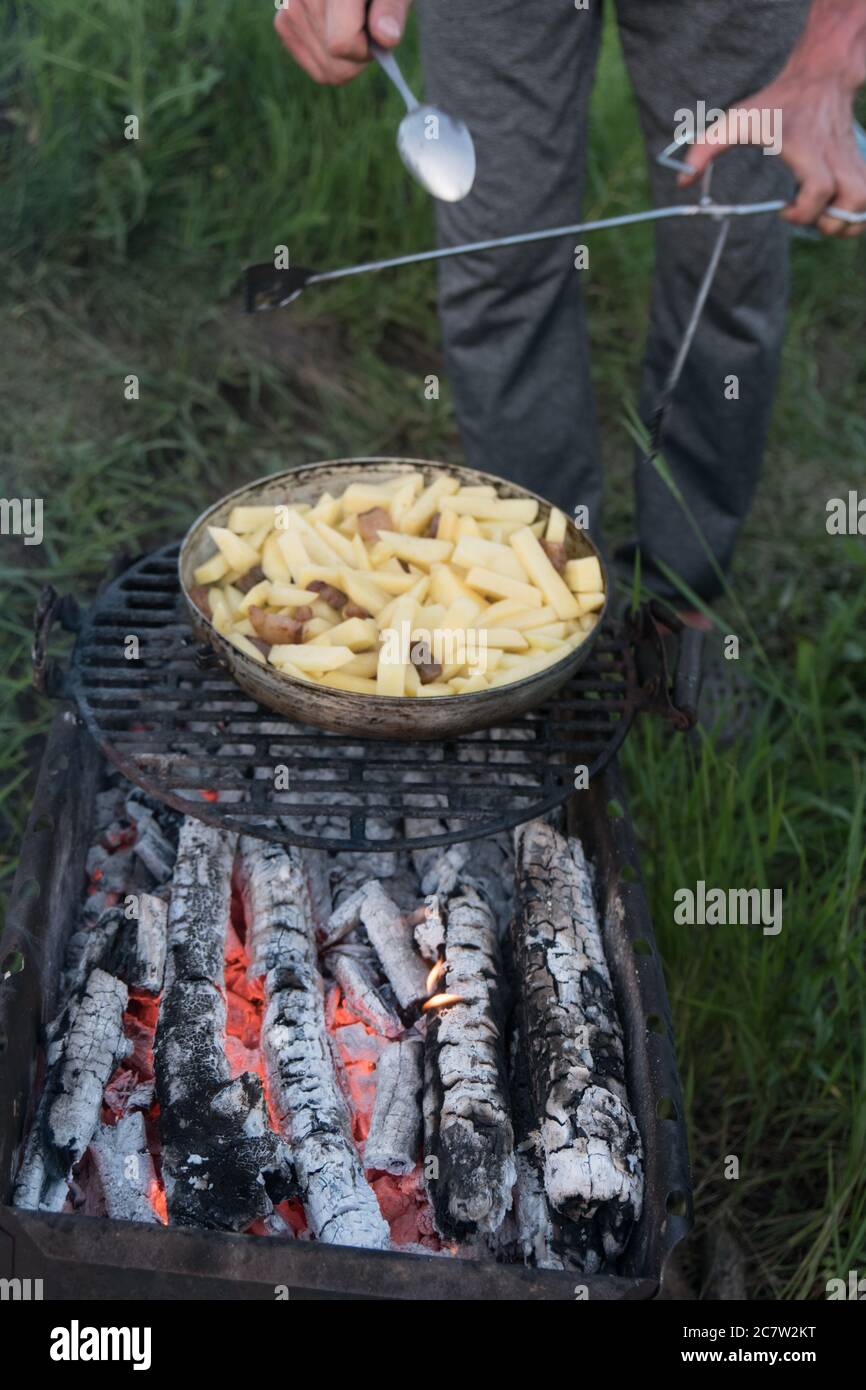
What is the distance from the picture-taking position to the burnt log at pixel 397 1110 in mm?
1673

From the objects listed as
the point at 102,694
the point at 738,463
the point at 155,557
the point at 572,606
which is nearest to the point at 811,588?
the point at 738,463

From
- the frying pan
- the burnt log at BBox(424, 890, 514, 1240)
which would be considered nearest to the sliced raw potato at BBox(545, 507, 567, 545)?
the frying pan

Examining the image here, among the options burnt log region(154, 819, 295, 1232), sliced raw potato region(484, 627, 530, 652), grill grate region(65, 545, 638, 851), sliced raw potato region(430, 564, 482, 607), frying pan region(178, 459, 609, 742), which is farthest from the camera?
sliced raw potato region(430, 564, 482, 607)

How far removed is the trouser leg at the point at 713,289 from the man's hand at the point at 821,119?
27 centimetres

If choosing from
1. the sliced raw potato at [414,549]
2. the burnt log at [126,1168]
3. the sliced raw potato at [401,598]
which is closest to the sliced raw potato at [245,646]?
the sliced raw potato at [401,598]

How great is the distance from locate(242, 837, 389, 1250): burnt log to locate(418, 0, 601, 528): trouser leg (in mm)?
1446

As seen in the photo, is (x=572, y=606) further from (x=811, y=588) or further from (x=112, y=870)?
(x=811, y=588)

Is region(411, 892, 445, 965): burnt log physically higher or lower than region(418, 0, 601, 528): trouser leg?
lower

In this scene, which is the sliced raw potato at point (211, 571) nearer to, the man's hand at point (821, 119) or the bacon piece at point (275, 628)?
the bacon piece at point (275, 628)

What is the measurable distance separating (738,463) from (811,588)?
0.67 m

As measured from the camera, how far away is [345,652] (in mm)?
1909

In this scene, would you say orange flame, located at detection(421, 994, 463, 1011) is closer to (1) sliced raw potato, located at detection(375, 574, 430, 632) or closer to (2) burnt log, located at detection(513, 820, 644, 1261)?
(2) burnt log, located at detection(513, 820, 644, 1261)

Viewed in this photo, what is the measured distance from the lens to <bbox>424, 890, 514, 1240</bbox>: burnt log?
5.27 feet

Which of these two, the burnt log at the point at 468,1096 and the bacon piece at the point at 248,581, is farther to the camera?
the bacon piece at the point at 248,581
